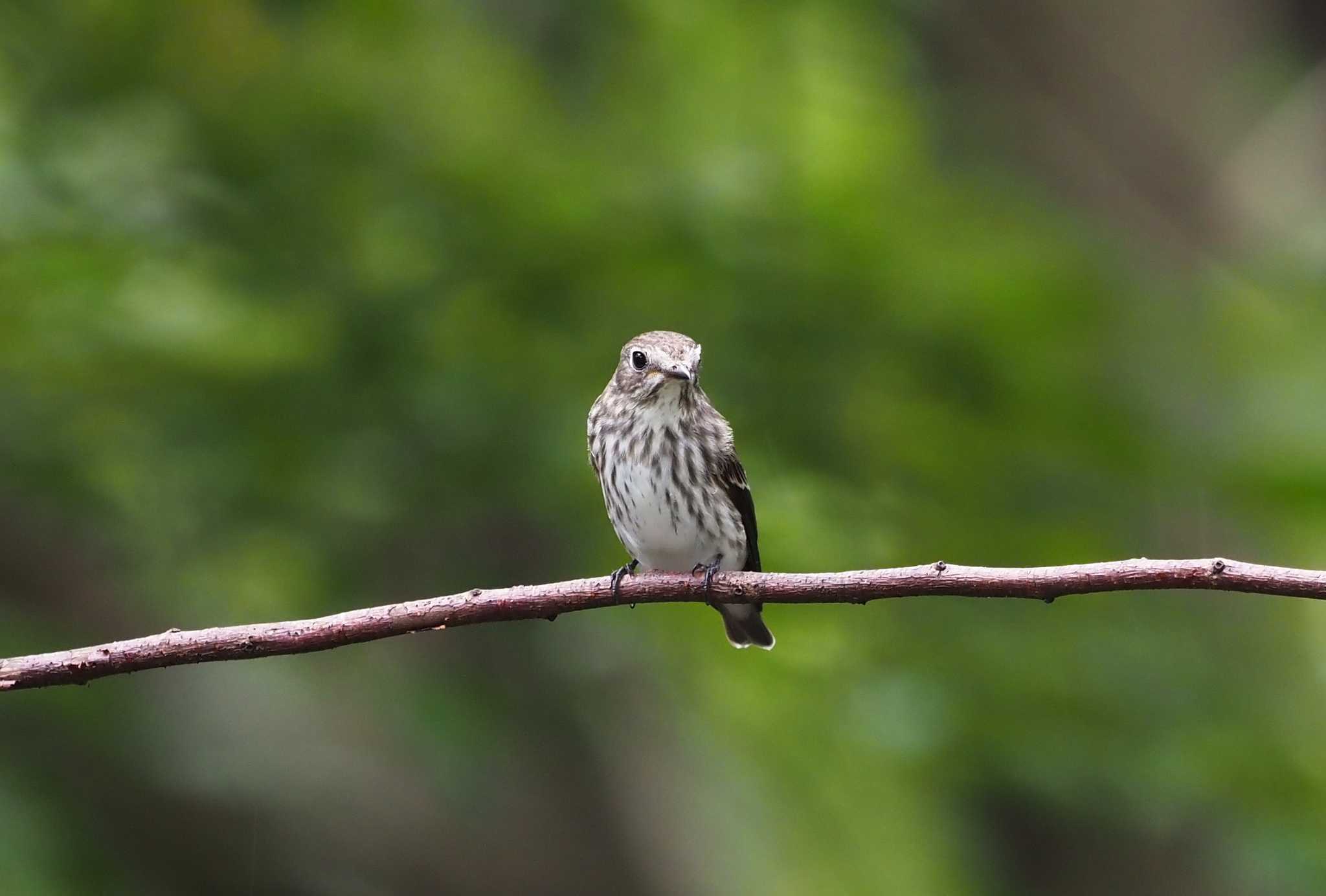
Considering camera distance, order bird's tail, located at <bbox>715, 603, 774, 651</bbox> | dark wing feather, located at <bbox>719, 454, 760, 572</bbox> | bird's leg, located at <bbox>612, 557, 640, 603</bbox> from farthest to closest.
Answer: bird's tail, located at <bbox>715, 603, 774, 651</bbox> < dark wing feather, located at <bbox>719, 454, 760, 572</bbox> < bird's leg, located at <bbox>612, 557, 640, 603</bbox>

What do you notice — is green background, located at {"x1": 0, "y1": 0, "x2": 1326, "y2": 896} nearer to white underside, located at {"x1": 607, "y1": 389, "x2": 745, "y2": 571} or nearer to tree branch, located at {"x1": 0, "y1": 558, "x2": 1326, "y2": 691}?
white underside, located at {"x1": 607, "y1": 389, "x2": 745, "y2": 571}

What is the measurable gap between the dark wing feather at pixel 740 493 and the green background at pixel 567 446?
557 millimetres

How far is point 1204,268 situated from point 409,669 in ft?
18.4

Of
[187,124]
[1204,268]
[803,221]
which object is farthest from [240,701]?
[1204,268]

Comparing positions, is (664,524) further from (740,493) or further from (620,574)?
(620,574)

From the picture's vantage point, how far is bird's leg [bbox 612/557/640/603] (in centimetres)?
394

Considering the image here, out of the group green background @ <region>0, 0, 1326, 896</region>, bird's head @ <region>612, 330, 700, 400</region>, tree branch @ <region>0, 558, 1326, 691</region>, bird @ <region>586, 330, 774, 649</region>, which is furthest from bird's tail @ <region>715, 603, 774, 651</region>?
tree branch @ <region>0, 558, 1326, 691</region>

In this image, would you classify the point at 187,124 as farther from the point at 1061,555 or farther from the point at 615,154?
the point at 1061,555

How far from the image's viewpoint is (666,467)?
6438 mm

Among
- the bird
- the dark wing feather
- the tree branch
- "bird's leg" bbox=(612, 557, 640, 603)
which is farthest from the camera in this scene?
the dark wing feather

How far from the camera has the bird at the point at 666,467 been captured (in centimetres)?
639

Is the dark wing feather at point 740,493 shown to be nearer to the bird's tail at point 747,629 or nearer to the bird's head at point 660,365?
the bird's head at point 660,365

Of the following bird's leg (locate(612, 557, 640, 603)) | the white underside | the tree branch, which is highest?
the white underside

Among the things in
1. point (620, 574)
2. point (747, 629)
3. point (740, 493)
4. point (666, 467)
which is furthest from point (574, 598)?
point (747, 629)
